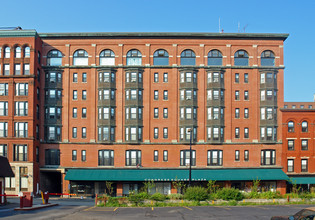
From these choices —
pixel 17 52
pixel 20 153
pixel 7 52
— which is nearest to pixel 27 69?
pixel 17 52

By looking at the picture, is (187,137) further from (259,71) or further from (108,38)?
(108,38)

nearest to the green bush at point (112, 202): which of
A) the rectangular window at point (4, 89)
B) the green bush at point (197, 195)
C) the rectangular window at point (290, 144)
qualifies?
the green bush at point (197, 195)

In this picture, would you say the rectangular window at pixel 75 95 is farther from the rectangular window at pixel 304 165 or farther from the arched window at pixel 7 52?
the rectangular window at pixel 304 165

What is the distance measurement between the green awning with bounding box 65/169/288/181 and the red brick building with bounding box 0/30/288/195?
1.38 ft

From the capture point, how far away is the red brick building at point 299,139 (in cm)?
5625

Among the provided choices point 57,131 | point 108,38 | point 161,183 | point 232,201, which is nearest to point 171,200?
point 232,201

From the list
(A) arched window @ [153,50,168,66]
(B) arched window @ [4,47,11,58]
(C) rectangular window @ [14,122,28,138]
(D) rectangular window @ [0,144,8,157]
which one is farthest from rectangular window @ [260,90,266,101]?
(D) rectangular window @ [0,144,8,157]

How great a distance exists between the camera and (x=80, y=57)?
5647cm

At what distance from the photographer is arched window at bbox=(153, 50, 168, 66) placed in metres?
56.5

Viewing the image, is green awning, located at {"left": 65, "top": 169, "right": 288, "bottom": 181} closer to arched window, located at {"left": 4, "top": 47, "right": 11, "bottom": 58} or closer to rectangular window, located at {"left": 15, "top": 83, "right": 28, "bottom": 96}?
rectangular window, located at {"left": 15, "top": 83, "right": 28, "bottom": 96}

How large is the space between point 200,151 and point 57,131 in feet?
71.8

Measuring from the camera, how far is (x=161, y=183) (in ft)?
178

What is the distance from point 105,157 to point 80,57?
15763mm

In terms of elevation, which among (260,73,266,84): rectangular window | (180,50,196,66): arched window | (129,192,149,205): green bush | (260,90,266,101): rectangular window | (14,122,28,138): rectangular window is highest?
(180,50,196,66): arched window
